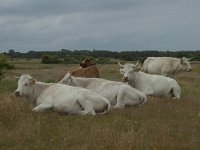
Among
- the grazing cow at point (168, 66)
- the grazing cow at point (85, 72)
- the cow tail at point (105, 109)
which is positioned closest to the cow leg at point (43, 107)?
the cow tail at point (105, 109)

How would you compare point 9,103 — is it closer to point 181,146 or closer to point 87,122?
point 87,122

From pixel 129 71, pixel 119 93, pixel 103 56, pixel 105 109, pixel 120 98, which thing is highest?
pixel 129 71

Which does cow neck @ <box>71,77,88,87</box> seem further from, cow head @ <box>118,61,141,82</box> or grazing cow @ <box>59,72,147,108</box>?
cow head @ <box>118,61,141,82</box>

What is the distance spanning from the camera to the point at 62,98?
41.2ft

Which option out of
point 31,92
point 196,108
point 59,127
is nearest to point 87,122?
point 59,127

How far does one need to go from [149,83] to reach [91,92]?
5.63 m

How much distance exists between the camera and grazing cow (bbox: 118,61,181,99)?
1762cm

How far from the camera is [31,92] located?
1315cm

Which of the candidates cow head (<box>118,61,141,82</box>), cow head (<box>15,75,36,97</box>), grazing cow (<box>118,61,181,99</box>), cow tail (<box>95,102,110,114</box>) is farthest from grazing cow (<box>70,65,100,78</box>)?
cow tail (<box>95,102,110,114</box>)

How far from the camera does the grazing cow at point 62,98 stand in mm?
12477

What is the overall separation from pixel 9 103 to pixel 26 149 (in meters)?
4.45

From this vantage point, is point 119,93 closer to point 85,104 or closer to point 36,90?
point 85,104

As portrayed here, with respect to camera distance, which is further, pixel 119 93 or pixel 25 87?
pixel 119 93

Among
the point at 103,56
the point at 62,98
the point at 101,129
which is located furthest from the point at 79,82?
the point at 103,56
